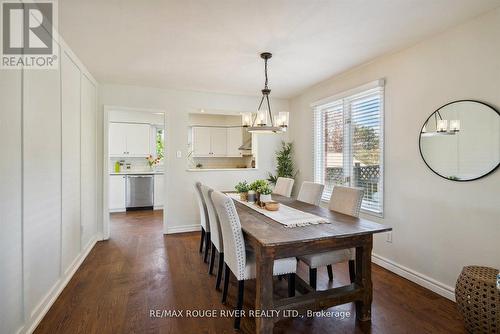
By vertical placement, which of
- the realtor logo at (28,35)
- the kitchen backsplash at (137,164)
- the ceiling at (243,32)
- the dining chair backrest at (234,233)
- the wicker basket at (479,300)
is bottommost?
the wicker basket at (479,300)

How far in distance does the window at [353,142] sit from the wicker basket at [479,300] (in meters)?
1.30

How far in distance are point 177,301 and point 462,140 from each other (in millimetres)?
2985

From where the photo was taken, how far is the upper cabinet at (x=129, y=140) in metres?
6.10

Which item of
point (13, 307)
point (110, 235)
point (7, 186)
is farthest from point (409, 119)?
point (110, 235)

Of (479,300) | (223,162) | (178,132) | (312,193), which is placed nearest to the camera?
(479,300)

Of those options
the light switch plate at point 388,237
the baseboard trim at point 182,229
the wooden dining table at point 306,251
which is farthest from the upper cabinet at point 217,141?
the wooden dining table at point 306,251

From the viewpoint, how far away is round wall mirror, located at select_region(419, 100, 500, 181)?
2121 mm

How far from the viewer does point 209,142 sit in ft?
21.4

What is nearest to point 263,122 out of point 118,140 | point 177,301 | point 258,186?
point 258,186

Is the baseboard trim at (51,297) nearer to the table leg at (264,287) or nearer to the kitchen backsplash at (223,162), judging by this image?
the table leg at (264,287)

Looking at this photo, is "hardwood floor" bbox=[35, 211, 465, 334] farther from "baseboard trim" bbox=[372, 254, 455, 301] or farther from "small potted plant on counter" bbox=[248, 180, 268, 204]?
"small potted plant on counter" bbox=[248, 180, 268, 204]

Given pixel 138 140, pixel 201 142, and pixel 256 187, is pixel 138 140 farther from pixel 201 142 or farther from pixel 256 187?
pixel 256 187

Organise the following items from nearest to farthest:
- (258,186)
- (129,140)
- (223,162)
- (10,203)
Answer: (10,203), (258,186), (129,140), (223,162)

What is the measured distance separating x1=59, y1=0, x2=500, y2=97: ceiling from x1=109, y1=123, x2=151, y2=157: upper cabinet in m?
2.69
